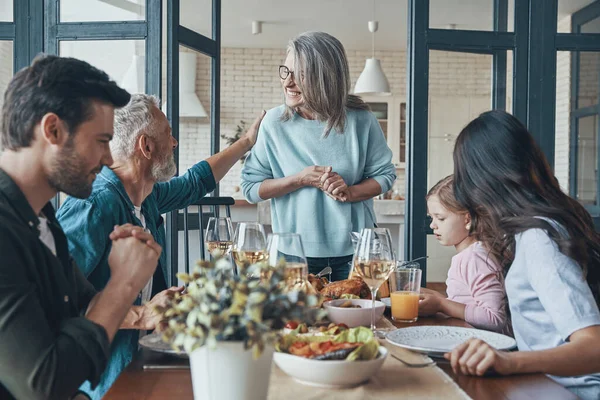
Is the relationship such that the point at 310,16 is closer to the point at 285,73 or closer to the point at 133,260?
the point at 285,73

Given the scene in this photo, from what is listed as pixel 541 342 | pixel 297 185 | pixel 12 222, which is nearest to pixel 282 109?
pixel 297 185

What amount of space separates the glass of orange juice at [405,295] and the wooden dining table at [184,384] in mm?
416

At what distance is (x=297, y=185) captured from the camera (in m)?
2.33

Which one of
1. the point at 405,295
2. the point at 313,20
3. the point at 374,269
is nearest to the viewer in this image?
the point at 374,269

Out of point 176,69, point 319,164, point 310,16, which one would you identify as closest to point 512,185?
point 319,164

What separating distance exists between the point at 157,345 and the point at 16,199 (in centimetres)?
38

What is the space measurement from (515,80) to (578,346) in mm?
2280

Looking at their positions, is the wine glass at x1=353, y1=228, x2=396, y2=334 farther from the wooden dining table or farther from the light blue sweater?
the light blue sweater

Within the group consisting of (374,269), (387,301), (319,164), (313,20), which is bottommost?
(387,301)

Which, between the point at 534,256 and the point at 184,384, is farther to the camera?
the point at 534,256

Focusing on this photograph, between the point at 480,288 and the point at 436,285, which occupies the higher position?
the point at 480,288

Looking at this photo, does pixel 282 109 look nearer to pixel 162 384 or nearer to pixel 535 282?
pixel 535 282

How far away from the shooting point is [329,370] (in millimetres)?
1005

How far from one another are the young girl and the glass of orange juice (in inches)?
3.9
